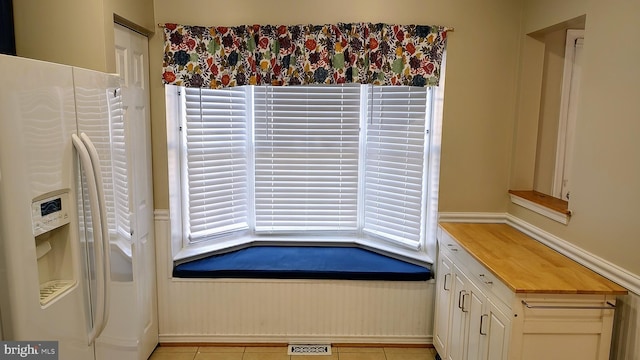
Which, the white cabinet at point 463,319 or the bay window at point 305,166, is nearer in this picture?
the white cabinet at point 463,319

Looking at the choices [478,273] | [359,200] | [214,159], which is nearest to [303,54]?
[214,159]

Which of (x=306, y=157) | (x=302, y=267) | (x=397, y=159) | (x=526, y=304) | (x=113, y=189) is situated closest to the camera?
(x=113, y=189)

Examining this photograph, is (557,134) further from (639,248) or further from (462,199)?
(639,248)

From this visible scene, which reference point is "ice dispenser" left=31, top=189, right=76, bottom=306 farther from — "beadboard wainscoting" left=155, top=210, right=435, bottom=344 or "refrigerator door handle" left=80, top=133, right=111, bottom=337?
"beadboard wainscoting" left=155, top=210, right=435, bottom=344

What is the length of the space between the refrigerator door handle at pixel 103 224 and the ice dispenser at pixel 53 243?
0.10 meters

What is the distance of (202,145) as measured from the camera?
2842mm

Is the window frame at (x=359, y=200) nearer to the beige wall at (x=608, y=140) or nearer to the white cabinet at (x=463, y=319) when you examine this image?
the white cabinet at (x=463, y=319)

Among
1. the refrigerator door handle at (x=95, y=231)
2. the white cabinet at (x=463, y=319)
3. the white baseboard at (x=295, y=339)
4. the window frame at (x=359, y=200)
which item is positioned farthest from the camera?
the white baseboard at (x=295, y=339)

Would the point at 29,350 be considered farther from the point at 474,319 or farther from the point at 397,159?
the point at 397,159

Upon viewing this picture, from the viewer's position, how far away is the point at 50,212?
120 cm

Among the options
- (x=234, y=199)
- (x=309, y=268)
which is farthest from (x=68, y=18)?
(x=309, y=268)

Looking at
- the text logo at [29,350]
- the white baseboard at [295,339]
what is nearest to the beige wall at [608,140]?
the white baseboard at [295,339]

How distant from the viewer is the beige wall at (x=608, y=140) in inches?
66.1

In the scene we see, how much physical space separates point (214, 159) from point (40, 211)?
1750 millimetres
